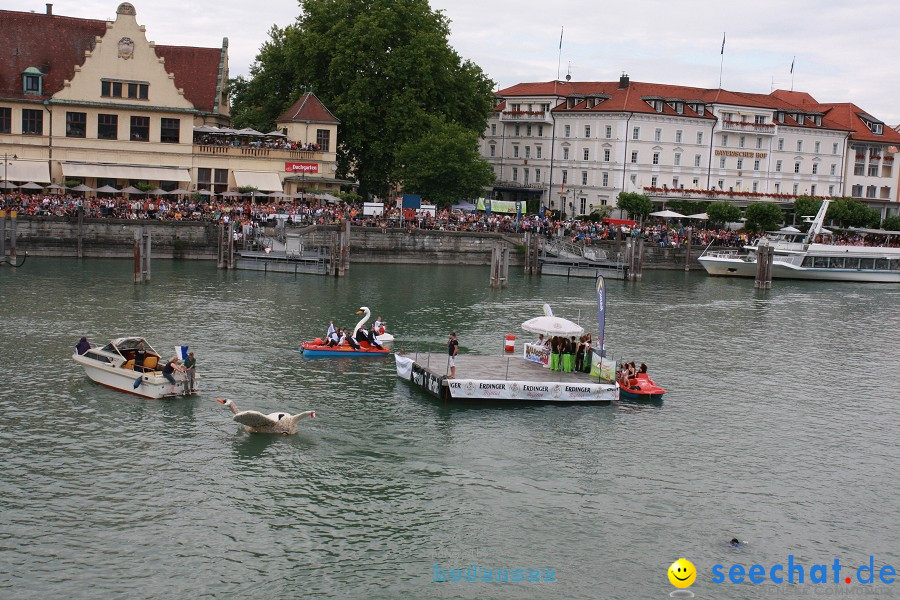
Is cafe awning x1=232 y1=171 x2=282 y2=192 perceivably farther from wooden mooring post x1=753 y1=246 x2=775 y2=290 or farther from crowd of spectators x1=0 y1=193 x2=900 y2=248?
wooden mooring post x1=753 y1=246 x2=775 y2=290

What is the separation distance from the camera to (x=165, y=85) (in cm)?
7662

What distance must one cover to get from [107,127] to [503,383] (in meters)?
53.7

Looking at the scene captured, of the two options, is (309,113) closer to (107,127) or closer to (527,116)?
(107,127)

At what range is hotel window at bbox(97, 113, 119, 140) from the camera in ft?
249

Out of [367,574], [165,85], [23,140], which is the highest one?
[165,85]

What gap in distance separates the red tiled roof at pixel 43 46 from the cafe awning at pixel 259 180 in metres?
14.8

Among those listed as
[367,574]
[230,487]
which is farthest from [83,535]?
[367,574]

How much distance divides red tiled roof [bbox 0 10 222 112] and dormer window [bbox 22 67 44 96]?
0.38m

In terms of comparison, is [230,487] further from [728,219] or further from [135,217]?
[728,219]

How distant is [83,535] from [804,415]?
77.3ft

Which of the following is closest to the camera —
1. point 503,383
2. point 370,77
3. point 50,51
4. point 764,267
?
point 503,383

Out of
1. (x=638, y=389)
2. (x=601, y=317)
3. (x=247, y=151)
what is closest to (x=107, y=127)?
(x=247, y=151)

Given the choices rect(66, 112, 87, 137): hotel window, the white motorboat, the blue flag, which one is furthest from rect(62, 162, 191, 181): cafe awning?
the blue flag

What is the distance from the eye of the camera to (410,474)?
1020 inches
